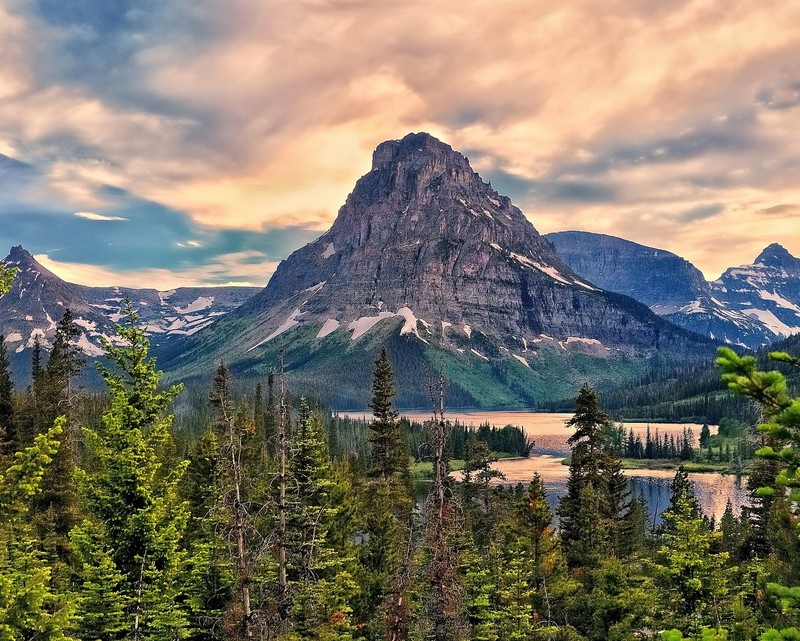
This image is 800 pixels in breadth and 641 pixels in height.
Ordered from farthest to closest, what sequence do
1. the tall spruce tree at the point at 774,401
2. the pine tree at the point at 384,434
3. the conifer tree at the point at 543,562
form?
the pine tree at the point at 384,434
the conifer tree at the point at 543,562
the tall spruce tree at the point at 774,401

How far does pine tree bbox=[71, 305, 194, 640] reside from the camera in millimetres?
22844

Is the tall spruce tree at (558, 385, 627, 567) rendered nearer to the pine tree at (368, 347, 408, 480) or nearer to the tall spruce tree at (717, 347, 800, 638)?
the pine tree at (368, 347, 408, 480)

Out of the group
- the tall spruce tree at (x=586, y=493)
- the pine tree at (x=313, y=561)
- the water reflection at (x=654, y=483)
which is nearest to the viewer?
the pine tree at (x=313, y=561)

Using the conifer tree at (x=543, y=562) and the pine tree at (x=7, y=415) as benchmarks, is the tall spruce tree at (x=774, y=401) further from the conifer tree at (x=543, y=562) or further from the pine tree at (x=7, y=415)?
the pine tree at (x=7, y=415)

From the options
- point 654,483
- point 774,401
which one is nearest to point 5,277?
point 774,401

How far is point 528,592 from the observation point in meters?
33.6

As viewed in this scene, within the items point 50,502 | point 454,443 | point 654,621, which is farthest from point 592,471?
point 454,443

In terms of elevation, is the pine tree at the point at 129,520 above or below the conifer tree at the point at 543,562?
above

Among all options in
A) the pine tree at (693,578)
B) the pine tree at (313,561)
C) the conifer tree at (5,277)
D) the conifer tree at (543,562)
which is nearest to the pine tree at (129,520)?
the pine tree at (313,561)

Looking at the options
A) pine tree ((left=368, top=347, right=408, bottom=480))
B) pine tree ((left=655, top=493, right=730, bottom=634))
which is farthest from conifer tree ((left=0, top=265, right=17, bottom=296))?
pine tree ((left=368, top=347, right=408, bottom=480))

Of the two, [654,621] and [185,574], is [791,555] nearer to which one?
[654,621]

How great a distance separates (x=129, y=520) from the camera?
2291cm

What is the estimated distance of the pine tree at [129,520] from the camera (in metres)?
22.8

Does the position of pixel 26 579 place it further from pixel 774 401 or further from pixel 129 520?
pixel 774 401
